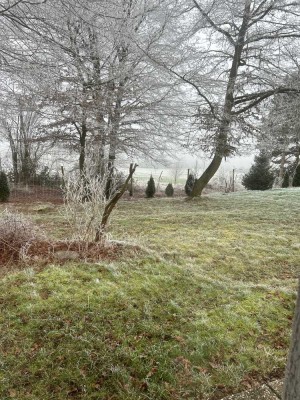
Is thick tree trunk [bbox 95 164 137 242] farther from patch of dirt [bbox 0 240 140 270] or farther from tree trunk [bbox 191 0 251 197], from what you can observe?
tree trunk [bbox 191 0 251 197]

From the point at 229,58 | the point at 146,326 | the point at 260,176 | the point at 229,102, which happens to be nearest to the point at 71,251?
the point at 146,326

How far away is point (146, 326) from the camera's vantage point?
7.99 ft

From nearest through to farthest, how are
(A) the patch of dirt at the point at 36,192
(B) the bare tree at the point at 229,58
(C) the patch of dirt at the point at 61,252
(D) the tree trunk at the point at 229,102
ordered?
1. (C) the patch of dirt at the point at 61,252
2. (B) the bare tree at the point at 229,58
3. (D) the tree trunk at the point at 229,102
4. (A) the patch of dirt at the point at 36,192

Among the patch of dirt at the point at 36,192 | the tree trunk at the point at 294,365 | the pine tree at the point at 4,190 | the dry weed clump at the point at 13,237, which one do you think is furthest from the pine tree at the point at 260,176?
the tree trunk at the point at 294,365

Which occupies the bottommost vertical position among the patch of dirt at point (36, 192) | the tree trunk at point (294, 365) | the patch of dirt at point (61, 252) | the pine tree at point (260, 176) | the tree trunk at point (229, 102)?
the patch of dirt at point (61, 252)

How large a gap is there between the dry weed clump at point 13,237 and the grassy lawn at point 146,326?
43 cm

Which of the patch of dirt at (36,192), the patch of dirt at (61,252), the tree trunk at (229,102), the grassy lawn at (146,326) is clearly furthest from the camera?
the patch of dirt at (36,192)

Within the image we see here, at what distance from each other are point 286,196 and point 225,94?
184 inches

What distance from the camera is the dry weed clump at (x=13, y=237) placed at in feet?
11.7

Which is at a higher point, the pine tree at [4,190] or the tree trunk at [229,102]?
the tree trunk at [229,102]

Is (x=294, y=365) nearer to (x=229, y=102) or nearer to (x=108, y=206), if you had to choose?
(x=108, y=206)

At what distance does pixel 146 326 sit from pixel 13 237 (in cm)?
228

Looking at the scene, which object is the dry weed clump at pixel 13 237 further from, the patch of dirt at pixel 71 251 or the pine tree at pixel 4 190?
the pine tree at pixel 4 190

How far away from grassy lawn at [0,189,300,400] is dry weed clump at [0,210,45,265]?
1.42ft
